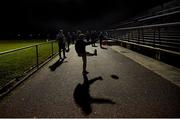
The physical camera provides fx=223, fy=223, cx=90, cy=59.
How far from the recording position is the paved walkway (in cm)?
506

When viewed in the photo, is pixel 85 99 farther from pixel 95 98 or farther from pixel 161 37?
pixel 161 37

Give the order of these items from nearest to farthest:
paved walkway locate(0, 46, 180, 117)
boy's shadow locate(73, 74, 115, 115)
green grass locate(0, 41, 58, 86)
→ paved walkway locate(0, 46, 180, 117) → boy's shadow locate(73, 74, 115, 115) → green grass locate(0, 41, 58, 86)

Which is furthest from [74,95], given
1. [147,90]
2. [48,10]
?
[48,10]

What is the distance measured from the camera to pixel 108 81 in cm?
837

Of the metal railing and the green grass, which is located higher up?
the metal railing

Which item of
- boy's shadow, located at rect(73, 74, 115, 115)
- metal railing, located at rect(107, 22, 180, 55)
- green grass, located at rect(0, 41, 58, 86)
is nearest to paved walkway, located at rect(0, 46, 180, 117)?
boy's shadow, located at rect(73, 74, 115, 115)

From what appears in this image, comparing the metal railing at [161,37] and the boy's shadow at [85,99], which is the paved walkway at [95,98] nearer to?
the boy's shadow at [85,99]

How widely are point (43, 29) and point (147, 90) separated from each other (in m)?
60.1

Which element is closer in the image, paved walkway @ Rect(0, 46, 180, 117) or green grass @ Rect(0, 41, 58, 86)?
paved walkway @ Rect(0, 46, 180, 117)

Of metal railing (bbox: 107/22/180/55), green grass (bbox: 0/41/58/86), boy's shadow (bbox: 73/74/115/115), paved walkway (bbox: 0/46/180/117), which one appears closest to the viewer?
paved walkway (bbox: 0/46/180/117)

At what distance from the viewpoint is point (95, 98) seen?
20.2 ft

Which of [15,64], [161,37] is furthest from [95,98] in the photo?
[161,37]

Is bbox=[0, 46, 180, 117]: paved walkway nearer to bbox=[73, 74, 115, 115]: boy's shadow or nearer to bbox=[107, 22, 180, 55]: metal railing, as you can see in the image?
bbox=[73, 74, 115, 115]: boy's shadow

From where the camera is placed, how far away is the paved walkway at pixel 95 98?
5062 millimetres
